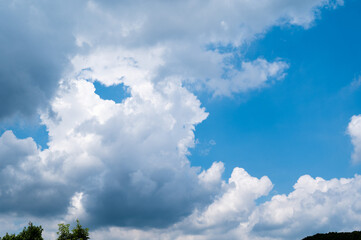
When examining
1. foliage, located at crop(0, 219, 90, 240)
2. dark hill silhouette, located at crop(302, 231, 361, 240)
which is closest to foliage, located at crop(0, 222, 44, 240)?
foliage, located at crop(0, 219, 90, 240)

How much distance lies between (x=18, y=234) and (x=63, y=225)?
28.9 ft

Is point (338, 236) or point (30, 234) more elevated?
point (30, 234)

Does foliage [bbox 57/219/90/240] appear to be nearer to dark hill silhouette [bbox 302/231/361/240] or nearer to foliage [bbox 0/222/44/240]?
foliage [bbox 0/222/44/240]

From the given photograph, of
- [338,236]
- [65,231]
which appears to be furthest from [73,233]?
[338,236]

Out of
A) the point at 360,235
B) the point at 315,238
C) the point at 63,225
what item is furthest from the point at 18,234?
the point at 360,235

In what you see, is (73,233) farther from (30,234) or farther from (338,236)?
(338,236)

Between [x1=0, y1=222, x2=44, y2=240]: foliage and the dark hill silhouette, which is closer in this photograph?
the dark hill silhouette

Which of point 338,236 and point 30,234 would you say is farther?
point 30,234

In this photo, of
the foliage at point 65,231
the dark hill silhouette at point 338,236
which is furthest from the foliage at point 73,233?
the dark hill silhouette at point 338,236

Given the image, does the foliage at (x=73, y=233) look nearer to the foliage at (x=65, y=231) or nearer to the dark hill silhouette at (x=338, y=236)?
the foliage at (x=65, y=231)

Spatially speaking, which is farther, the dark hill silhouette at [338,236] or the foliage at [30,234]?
the foliage at [30,234]

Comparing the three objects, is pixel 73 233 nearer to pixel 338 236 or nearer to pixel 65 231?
pixel 65 231

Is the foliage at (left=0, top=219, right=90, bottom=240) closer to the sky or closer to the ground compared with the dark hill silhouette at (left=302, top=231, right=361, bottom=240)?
closer to the sky

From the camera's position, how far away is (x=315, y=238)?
124 feet
